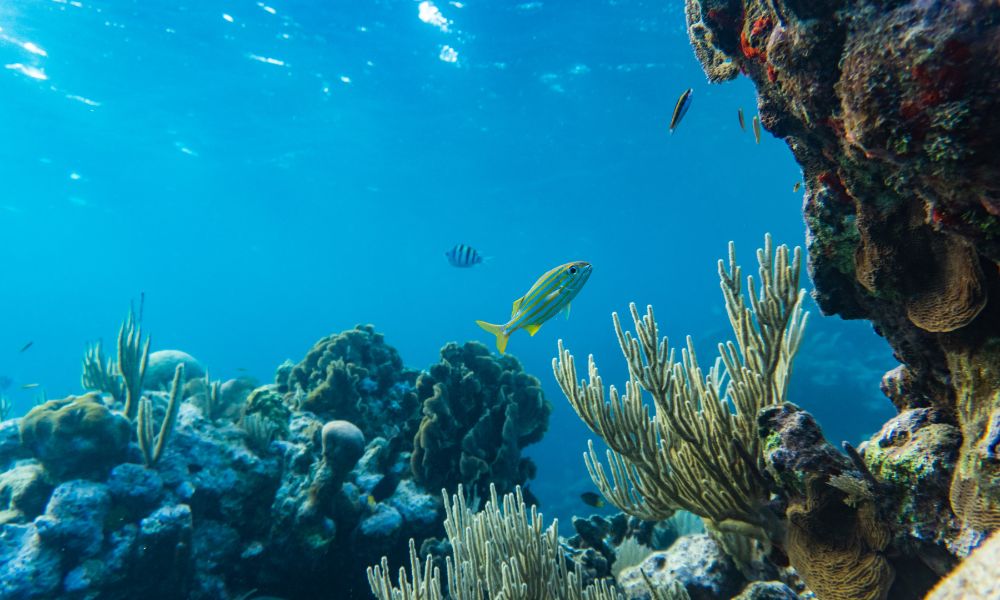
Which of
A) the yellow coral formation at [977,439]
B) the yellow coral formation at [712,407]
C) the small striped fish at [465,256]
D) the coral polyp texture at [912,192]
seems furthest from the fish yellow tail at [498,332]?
the small striped fish at [465,256]

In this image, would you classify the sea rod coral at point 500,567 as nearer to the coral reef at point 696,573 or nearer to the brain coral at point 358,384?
the coral reef at point 696,573

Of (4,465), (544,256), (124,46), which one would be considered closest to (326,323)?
(544,256)

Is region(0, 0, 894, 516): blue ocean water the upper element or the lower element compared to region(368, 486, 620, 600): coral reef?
upper

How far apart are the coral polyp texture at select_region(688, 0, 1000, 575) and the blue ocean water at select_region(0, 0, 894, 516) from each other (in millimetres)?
8341

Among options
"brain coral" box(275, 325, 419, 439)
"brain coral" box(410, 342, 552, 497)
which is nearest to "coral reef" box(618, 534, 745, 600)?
"brain coral" box(410, 342, 552, 497)

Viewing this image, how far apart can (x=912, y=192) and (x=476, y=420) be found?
547cm

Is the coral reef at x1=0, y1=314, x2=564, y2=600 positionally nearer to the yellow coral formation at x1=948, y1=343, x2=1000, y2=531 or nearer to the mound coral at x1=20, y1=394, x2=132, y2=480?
the mound coral at x1=20, y1=394, x2=132, y2=480

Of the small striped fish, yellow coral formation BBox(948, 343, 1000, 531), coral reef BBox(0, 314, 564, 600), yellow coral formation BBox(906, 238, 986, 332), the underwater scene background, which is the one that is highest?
the underwater scene background

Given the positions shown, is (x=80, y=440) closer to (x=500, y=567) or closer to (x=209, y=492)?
(x=209, y=492)

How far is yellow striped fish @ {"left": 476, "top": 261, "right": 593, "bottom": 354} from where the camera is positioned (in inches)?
156

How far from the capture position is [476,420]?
21.5ft

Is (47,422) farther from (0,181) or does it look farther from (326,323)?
(326,323)

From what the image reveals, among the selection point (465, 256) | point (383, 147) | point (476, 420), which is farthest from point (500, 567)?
point (383, 147)

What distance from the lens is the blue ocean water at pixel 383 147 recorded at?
18016 millimetres
